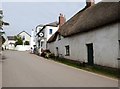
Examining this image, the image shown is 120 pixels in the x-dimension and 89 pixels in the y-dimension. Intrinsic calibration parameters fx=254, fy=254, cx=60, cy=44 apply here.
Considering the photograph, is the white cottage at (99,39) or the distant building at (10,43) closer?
the white cottage at (99,39)

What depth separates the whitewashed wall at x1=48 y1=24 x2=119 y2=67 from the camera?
1833 cm

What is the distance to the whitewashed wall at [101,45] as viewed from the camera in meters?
18.3

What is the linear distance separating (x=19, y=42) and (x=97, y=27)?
6980 centimetres

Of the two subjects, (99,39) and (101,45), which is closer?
(101,45)

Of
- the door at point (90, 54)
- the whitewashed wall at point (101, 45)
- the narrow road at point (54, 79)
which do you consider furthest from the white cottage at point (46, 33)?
the narrow road at point (54, 79)

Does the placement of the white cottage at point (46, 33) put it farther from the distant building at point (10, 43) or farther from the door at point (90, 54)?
the distant building at point (10, 43)

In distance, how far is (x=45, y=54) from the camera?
39344 mm

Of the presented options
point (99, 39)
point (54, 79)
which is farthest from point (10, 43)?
point (54, 79)

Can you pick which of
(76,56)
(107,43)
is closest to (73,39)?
(76,56)

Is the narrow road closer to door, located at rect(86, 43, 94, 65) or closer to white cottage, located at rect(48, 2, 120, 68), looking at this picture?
white cottage, located at rect(48, 2, 120, 68)

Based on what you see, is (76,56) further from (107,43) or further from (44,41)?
(44,41)

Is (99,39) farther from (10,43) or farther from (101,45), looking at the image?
(10,43)

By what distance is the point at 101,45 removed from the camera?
2058 cm

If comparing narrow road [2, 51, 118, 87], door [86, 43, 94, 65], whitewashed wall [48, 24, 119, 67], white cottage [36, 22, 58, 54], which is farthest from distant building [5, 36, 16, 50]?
narrow road [2, 51, 118, 87]
